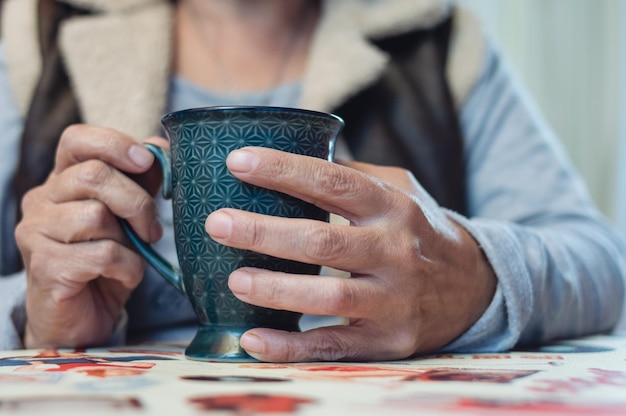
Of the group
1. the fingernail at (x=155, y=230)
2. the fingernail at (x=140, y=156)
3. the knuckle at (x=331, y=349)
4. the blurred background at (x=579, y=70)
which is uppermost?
the blurred background at (x=579, y=70)

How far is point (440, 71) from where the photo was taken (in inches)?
42.3

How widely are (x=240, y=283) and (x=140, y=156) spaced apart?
16 centimetres

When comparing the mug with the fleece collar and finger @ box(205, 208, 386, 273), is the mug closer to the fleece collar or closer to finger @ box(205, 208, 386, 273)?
finger @ box(205, 208, 386, 273)

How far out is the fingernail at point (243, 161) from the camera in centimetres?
48

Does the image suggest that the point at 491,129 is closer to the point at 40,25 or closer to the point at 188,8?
the point at 188,8

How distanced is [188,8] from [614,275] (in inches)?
28.3

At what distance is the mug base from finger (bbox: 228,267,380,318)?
40 millimetres

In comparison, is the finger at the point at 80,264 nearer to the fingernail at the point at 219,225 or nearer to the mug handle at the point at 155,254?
the mug handle at the point at 155,254

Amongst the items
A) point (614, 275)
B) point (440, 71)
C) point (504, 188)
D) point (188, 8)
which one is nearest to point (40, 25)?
point (188, 8)

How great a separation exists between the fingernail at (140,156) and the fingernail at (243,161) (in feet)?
0.42

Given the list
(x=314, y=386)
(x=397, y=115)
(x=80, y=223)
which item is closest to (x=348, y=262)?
(x=314, y=386)

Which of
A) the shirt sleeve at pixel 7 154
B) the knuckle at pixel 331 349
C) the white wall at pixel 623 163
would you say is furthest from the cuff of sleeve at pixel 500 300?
the white wall at pixel 623 163

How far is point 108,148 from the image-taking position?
0.58 m

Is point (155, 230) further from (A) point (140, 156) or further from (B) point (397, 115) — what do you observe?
(B) point (397, 115)
